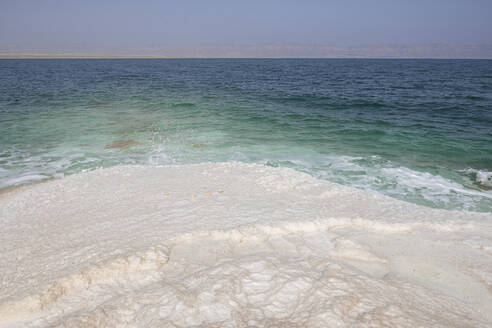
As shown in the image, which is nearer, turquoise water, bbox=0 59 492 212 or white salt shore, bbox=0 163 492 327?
white salt shore, bbox=0 163 492 327

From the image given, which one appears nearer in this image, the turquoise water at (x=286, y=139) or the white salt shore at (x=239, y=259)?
the white salt shore at (x=239, y=259)

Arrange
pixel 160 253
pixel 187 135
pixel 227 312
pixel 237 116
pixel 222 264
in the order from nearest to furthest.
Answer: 1. pixel 227 312
2. pixel 222 264
3. pixel 160 253
4. pixel 187 135
5. pixel 237 116

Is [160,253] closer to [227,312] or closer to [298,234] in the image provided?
[227,312]

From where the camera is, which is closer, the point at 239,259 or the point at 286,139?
the point at 239,259

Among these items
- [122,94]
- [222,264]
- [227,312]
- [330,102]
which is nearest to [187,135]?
[222,264]

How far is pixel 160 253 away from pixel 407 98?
74.1 feet

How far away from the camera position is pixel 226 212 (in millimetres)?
4801

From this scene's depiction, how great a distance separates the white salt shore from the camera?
2.60m

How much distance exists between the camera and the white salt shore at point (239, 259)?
2.60 meters

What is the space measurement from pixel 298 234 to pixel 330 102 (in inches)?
701

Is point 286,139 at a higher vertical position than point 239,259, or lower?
lower

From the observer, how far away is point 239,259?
342 cm

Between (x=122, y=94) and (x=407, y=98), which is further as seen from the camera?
(x=122, y=94)

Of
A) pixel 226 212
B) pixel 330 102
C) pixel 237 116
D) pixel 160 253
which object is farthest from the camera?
pixel 330 102
